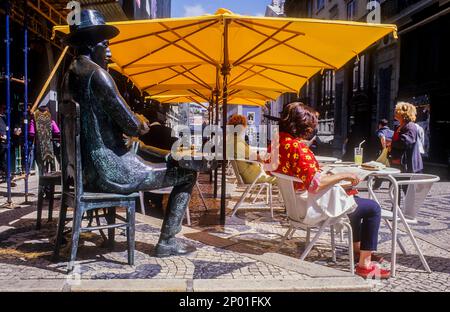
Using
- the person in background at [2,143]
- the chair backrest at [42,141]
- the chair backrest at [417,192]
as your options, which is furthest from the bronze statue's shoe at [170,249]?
the person in background at [2,143]

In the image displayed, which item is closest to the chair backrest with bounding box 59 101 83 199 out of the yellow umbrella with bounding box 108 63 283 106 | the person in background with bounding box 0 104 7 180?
the yellow umbrella with bounding box 108 63 283 106

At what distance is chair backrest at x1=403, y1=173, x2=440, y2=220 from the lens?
3.73m

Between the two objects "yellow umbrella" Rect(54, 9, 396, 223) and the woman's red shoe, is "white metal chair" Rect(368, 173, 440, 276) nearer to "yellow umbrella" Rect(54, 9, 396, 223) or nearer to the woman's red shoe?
the woman's red shoe

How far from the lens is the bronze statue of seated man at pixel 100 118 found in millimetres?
3115

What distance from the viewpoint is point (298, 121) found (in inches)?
138

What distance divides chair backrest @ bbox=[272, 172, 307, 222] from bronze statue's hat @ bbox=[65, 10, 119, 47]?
1.75 m

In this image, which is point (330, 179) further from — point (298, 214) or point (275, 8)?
point (275, 8)

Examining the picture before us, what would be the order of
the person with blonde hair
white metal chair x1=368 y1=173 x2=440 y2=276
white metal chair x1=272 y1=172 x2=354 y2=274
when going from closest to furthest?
white metal chair x1=272 y1=172 x2=354 y2=274
white metal chair x1=368 y1=173 x2=440 y2=276
the person with blonde hair

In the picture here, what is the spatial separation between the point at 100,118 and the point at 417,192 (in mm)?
2857

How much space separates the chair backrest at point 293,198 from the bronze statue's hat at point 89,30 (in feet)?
5.73

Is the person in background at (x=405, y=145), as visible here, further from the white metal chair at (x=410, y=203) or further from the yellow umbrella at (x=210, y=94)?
the yellow umbrella at (x=210, y=94)

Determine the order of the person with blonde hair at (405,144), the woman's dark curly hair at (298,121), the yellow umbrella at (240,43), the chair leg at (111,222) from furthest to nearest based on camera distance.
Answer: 1. the person with blonde hair at (405,144)
2. the yellow umbrella at (240,43)
3. the chair leg at (111,222)
4. the woman's dark curly hair at (298,121)

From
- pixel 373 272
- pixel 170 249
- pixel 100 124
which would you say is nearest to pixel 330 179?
pixel 373 272
